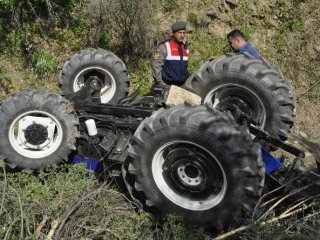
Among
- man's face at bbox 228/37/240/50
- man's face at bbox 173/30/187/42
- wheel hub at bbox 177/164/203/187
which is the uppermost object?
man's face at bbox 173/30/187/42

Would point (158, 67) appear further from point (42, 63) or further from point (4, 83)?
point (4, 83)

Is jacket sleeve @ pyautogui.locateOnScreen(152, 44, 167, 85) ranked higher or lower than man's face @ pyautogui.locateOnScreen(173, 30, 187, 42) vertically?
lower

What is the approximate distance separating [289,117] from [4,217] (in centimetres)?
330

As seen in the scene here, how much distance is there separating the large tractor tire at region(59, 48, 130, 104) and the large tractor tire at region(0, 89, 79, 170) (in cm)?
138

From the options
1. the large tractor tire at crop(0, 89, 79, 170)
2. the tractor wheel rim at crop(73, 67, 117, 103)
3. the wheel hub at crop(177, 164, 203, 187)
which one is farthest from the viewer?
the tractor wheel rim at crop(73, 67, 117, 103)

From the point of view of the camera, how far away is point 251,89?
5.16 meters

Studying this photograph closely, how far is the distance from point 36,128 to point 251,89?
252 cm

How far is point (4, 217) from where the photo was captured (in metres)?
4.15

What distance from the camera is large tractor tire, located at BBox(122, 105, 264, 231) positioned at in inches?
154

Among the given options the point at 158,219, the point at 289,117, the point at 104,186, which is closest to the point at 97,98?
the point at 104,186

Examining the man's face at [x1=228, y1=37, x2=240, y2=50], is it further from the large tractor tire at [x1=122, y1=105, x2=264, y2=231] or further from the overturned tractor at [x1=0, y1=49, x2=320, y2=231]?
the large tractor tire at [x1=122, y1=105, x2=264, y2=231]

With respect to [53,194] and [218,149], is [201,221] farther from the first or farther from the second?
[53,194]

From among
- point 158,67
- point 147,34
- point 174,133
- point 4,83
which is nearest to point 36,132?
point 174,133

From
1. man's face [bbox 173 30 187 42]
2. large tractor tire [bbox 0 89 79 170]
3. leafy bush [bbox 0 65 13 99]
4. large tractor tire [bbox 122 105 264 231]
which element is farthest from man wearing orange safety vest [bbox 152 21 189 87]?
leafy bush [bbox 0 65 13 99]
